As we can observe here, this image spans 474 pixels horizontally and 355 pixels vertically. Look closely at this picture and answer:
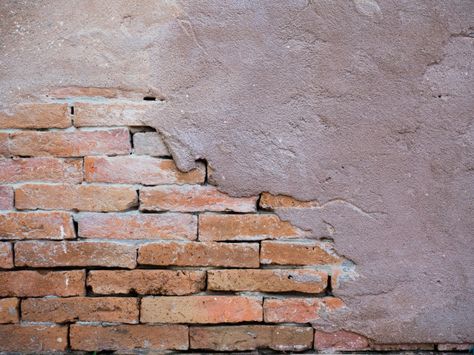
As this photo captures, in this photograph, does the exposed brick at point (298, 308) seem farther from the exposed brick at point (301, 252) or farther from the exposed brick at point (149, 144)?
the exposed brick at point (149, 144)

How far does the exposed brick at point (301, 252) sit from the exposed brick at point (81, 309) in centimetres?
54

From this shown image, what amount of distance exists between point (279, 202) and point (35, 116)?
93 cm

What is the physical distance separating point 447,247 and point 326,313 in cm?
50

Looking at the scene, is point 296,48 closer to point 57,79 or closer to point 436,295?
point 57,79

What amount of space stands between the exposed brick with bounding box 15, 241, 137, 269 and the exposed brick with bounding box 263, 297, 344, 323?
54 cm

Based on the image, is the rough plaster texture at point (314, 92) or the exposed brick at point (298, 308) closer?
the rough plaster texture at point (314, 92)

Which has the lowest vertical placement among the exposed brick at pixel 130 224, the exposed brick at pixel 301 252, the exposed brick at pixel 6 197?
the exposed brick at pixel 301 252

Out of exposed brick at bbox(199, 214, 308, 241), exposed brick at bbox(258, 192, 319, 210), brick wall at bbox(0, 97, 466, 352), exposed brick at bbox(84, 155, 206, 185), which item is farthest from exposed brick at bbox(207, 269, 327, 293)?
exposed brick at bbox(84, 155, 206, 185)

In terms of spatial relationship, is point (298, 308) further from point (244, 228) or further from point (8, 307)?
point (8, 307)

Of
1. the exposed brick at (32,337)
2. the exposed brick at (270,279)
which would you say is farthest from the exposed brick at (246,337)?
the exposed brick at (32,337)

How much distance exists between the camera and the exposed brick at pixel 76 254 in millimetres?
1665

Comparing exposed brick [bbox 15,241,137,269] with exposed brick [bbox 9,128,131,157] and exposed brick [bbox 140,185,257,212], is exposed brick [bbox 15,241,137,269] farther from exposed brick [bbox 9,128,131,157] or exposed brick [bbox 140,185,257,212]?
exposed brick [bbox 9,128,131,157]

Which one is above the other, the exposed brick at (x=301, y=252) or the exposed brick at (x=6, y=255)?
the exposed brick at (x=301, y=252)

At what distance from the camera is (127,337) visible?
5.57 feet
